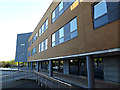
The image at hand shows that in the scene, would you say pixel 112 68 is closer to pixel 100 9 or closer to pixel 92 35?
pixel 92 35

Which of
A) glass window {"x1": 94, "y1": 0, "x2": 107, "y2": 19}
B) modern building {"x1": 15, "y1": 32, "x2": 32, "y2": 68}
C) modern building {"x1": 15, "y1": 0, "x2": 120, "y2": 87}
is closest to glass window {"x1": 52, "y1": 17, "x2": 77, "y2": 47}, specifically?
modern building {"x1": 15, "y1": 0, "x2": 120, "y2": 87}

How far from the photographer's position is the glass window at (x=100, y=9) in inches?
235

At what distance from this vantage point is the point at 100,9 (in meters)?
6.20

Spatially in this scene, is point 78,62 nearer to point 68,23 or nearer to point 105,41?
point 68,23

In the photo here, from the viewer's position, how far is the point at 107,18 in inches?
222

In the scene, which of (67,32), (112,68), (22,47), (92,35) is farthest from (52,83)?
(22,47)

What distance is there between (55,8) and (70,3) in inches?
160

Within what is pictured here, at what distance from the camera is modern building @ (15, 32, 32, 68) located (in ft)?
125

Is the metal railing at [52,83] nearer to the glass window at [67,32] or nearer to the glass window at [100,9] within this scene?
the glass window at [67,32]

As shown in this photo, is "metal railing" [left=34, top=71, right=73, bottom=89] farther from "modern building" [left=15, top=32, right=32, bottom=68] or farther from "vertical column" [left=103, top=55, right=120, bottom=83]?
"modern building" [left=15, top=32, right=32, bottom=68]

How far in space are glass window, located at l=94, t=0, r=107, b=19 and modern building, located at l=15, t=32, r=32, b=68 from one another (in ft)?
118

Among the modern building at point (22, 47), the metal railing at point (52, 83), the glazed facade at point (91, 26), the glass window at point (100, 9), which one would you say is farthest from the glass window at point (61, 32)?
the modern building at point (22, 47)

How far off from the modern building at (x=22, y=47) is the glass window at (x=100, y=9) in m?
35.8

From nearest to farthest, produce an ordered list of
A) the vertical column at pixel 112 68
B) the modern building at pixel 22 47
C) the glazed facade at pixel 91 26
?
the glazed facade at pixel 91 26 → the vertical column at pixel 112 68 → the modern building at pixel 22 47
